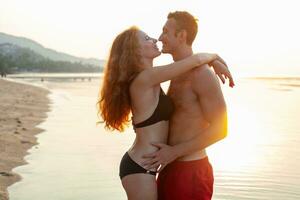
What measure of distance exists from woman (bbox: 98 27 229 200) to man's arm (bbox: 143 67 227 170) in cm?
10

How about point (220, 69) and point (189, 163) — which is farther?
point (220, 69)

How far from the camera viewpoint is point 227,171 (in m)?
9.65

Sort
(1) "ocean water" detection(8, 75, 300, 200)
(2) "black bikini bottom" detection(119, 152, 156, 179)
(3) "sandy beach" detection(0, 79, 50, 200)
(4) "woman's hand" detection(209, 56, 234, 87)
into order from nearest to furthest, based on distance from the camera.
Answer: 1. (2) "black bikini bottom" detection(119, 152, 156, 179)
2. (4) "woman's hand" detection(209, 56, 234, 87)
3. (1) "ocean water" detection(8, 75, 300, 200)
4. (3) "sandy beach" detection(0, 79, 50, 200)

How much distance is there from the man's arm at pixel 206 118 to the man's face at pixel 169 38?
0.33m

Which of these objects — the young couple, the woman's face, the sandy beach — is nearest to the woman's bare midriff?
the young couple

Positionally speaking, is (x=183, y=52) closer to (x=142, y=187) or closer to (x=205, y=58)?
(x=205, y=58)

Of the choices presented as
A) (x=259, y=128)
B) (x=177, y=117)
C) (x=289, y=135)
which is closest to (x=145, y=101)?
(x=177, y=117)

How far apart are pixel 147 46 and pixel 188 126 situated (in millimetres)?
718

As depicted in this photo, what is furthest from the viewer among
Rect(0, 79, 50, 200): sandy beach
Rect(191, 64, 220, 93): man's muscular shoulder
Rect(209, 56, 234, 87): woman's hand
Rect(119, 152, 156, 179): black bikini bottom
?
Rect(0, 79, 50, 200): sandy beach

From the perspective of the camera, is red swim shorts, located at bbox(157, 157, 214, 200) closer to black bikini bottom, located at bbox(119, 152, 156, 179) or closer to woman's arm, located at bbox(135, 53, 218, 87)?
black bikini bottom, located at bbox(119, 152, 156, 179)

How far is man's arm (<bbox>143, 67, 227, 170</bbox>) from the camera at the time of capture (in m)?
4.07

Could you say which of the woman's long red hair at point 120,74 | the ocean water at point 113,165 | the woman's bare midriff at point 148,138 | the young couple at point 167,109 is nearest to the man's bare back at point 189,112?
the young couple at point 167,109

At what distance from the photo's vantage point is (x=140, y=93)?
4.14 metres

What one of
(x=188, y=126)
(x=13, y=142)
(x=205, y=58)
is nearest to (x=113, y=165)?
(x=13, y=142)
